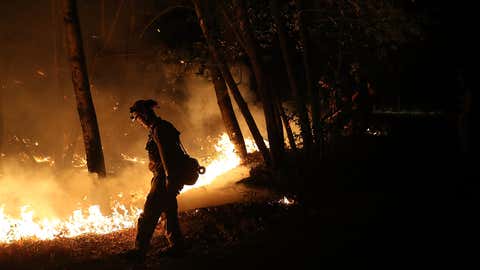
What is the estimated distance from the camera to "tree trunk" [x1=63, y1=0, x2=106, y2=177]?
984 cm

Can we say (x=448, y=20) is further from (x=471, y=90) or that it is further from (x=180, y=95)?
(x=180, y=95)

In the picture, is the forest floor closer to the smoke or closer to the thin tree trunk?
the thin tree trunk

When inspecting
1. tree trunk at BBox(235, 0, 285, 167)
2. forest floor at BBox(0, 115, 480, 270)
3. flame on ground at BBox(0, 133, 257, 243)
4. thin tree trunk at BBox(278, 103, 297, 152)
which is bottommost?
forest floor at BBox(0, 115, 480, 270)

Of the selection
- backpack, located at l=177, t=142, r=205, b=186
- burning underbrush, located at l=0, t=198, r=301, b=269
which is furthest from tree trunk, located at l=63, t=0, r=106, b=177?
backpack, located at l=177, t=142, r=205, b=186

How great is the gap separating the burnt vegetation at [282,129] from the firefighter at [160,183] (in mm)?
290

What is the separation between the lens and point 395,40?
997cm

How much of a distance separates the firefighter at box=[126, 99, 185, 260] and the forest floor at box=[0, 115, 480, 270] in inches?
10.1

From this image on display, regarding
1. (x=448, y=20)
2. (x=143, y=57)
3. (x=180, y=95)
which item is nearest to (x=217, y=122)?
(x=180, y=95)

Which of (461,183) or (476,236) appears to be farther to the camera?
(461,183)

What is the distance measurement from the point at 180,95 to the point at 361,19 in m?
8.39

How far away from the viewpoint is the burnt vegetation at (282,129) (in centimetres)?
677

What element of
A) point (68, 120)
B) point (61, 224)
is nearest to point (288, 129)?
point (61, 224)

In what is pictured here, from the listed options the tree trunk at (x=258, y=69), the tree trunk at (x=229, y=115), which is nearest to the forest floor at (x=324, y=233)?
the tree trunk at (x=258, y=69)

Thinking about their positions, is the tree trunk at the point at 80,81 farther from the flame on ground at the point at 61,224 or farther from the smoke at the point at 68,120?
Answer: the flame on ground at the point at 61,224
